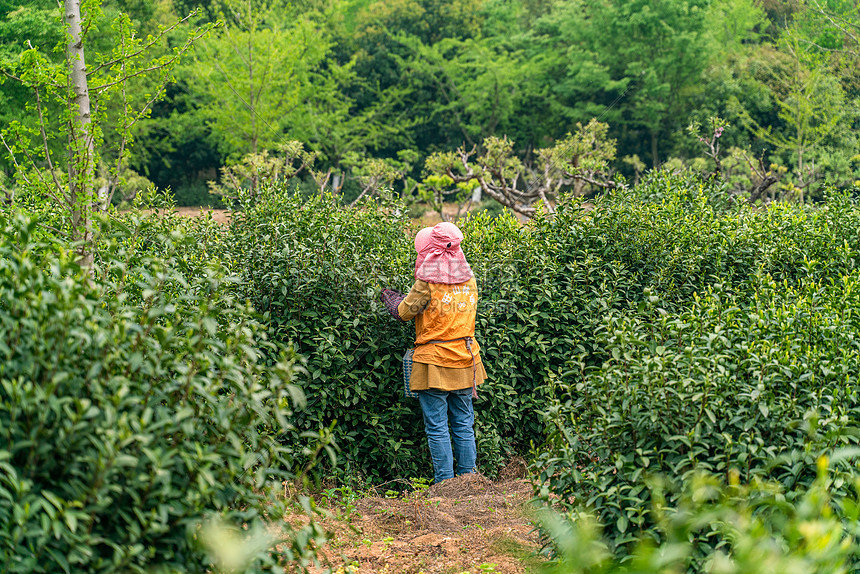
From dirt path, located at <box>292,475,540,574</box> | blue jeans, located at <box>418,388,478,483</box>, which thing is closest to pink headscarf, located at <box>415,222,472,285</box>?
blue jeans, located at <box>418,388,478,483</box>

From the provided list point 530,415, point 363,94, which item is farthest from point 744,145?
point 530,415

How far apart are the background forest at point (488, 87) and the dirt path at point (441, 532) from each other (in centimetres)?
1817

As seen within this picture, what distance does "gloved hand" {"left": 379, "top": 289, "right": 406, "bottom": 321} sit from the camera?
504 centimetres

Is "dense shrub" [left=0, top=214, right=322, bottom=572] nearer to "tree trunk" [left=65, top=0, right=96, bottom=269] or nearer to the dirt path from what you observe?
the dirt path

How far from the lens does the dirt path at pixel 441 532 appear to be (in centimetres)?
372

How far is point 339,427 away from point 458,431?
0.81 meters

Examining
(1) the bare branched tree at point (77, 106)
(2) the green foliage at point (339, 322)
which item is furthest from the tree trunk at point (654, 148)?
(1) the bare branched tree at point (77, 106)

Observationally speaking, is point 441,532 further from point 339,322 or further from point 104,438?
point 104,438

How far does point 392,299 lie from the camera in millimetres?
5105

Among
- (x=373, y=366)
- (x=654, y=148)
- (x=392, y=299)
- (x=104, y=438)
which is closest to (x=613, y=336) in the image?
(x=392, y=299)

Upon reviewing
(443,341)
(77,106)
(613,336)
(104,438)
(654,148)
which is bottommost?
(443,341)

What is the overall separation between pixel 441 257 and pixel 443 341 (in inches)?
22.1

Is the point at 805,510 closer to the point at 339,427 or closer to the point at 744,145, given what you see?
the point at 339,427

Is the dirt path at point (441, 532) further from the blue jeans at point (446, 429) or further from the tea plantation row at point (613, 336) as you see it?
the tea plantation row at point (613, 336)
